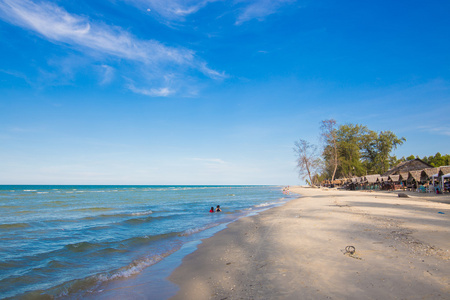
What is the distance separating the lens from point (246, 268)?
5.27m

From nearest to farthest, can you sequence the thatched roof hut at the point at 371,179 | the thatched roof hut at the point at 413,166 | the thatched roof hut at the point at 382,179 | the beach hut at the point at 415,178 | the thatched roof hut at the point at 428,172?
the thatched roof hut at the point at 428,172 → the beach hut at the point at 415,178 → the thatched roof hut at the point at 413,166 → the thatched roof hut at the point at 382,179 → the thatched roof hut at the point at 371,179

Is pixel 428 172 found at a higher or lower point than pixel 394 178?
higher

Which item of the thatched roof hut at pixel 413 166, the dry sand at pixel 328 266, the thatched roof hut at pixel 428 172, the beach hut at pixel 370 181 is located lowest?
A: the dry sand at pixel 328 266

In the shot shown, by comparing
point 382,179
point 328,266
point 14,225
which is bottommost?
point 14,225

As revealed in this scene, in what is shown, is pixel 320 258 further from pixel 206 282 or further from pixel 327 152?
pixel 327 152

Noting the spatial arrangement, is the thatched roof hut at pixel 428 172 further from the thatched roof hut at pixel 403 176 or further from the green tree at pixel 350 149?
the green tree at pixel 350 149

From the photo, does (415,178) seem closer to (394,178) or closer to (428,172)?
(428,172)

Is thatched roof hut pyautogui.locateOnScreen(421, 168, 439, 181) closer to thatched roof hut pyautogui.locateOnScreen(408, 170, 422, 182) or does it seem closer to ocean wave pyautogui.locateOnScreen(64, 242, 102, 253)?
thatched roof hut pyautogui.locateOnScreen(408, 170, 422, 182)

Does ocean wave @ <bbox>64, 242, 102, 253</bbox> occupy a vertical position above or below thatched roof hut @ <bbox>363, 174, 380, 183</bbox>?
below

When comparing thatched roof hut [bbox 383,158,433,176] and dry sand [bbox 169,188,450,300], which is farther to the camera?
thatched roof hut [bbox 383,158,433,176]

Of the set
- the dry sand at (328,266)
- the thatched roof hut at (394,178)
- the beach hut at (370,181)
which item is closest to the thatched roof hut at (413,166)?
the thatched roof hut at (394,178)

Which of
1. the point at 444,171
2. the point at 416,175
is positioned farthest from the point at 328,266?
the point at 416,175

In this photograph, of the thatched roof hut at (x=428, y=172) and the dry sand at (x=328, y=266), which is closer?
the dry sand at (x=328, y=266)

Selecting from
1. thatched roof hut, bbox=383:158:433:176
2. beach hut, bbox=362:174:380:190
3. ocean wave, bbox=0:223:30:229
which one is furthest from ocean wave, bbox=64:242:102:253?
beach hut, bbox=362:174:380:190
